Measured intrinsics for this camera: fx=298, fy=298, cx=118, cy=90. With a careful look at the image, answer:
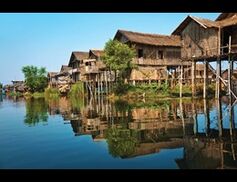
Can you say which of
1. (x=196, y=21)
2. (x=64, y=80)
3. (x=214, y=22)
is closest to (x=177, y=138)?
(x=196, y=21)

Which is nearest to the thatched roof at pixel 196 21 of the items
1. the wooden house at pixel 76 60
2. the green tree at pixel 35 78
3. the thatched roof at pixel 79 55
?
the wooden house at pixel 76 60

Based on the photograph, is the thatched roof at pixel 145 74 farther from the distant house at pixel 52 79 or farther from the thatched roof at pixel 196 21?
the distant house at pixel 52 79

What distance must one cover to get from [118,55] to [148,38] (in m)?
7.26

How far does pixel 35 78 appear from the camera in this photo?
68250 millimetres

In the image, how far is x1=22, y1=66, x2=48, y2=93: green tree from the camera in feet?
223

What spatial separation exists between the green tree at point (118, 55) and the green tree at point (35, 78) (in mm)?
33524

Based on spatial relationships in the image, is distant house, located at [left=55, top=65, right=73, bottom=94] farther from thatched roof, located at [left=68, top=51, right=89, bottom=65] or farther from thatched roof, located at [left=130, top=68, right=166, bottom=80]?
thatched roof, located at [left=130, top=68, right=166, bottom=80]

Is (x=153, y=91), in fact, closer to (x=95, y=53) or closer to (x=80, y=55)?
(x=95, y=53)

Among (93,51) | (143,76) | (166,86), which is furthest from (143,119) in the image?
(93,51)

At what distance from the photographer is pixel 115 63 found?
1501 inches

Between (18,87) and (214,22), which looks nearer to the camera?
(214,22)
